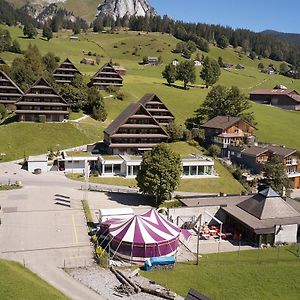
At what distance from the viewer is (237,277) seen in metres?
35.5

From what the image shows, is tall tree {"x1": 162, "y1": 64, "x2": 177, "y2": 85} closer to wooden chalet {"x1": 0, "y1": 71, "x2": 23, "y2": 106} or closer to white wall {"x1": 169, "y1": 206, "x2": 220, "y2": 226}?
wooden chalet {"x1": 0, "y1": 71, "x2": 23, "y2": 106}

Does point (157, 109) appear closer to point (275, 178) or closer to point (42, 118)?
point (42, 118)

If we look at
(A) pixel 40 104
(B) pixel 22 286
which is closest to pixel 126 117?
(A) pixel 40 104

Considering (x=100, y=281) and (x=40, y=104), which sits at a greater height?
(x=40, y=104)

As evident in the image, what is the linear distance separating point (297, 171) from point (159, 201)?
104ft

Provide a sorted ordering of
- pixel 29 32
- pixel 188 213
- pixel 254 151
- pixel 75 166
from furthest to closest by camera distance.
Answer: pixel 29 32 → pixel 254 151 → pixel 75 166 → pixel 188 213

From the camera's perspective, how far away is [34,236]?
42.0 m

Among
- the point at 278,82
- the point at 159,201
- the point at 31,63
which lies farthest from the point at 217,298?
the point at 278,82

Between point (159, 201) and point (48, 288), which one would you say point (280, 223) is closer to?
point (159, 201)

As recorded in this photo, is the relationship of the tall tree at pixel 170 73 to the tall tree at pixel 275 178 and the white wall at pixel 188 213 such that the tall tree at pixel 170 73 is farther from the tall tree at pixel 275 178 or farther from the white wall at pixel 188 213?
the white wall at pixel 188 213

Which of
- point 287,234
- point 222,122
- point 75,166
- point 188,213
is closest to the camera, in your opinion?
point 287,234

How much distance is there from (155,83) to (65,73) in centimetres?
3029

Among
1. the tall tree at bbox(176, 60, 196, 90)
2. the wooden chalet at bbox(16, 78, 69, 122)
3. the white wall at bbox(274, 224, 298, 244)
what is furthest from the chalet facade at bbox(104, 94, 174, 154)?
the tall tree at bbox(176, 60, 196, 90)

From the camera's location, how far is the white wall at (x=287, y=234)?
44938mm
